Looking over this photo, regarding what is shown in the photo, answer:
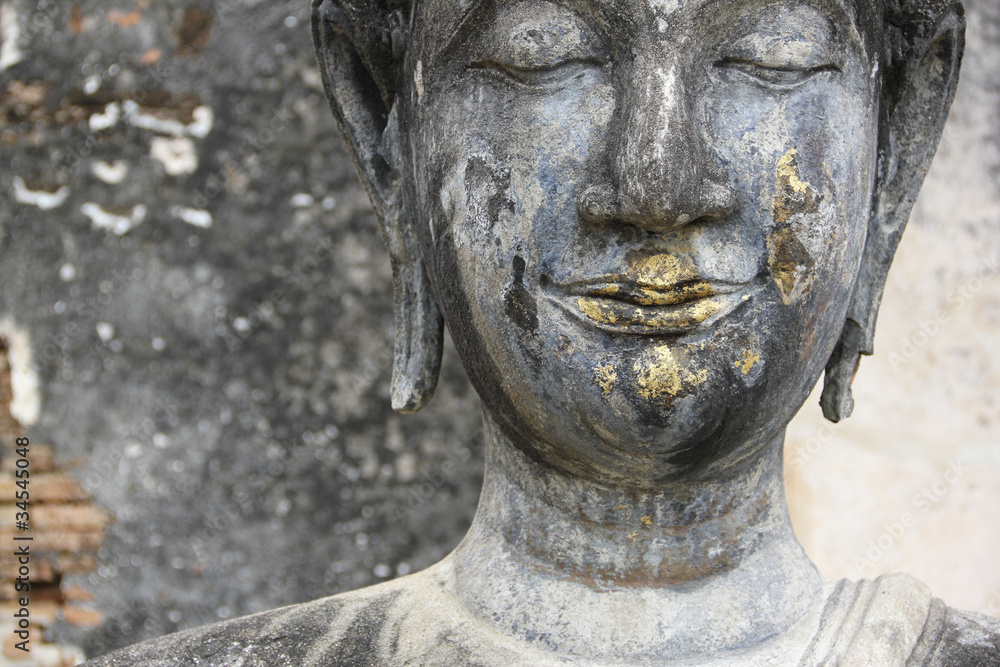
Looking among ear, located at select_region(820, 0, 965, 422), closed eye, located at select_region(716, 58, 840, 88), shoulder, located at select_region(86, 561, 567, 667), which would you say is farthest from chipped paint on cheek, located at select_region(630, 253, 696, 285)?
shoulder, located at select_region(86, 561, 567, 667)

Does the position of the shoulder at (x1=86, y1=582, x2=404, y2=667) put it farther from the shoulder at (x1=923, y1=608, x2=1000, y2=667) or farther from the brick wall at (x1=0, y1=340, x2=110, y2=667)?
the brick wall at (x1=0, y1=340, x2=110, y2=667)

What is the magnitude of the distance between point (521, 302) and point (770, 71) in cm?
53

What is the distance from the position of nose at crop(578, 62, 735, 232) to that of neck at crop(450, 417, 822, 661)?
1.58ft

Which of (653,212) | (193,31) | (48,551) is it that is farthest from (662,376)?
(48,551)

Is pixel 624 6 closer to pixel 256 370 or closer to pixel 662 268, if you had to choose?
pixel 662 268

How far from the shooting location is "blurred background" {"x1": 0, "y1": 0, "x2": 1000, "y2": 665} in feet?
12.2

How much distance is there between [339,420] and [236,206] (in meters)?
0.81

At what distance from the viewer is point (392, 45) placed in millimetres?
2121

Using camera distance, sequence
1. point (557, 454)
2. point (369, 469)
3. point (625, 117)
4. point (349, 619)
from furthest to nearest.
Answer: point (369, 469)
point (349, 619)
point (557, 454)
point (625, 117)

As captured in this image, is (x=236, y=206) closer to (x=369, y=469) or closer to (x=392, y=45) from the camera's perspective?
(x=369, y=469)

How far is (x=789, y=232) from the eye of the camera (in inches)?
68.6

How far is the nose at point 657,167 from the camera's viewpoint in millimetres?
1647

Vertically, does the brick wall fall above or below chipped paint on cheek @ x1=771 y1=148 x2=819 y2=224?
below

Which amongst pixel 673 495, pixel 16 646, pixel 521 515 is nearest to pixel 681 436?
pixel 673 495
